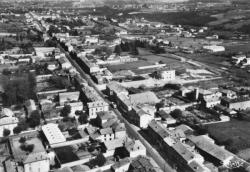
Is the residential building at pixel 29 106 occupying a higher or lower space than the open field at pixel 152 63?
higher

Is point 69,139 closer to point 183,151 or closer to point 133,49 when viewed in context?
point 183,151

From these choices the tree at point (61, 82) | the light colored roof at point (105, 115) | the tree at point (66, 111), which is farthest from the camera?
the tree at point (61, 82)

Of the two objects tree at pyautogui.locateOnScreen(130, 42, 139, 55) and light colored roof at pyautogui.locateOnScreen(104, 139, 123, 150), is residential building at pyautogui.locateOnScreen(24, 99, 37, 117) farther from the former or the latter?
tree at pyautogui.locateOnScreen(130, 42, 139, 55)

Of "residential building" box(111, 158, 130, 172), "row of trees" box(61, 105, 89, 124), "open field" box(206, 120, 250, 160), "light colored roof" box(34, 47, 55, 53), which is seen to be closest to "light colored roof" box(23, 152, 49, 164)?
"residential building" box(111, 158, 130, 172)

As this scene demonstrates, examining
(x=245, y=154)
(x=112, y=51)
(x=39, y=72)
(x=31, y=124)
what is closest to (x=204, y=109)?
(x=245, y=154)

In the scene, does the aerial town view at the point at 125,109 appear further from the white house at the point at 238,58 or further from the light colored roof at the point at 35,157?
the white house at the point at 238,58

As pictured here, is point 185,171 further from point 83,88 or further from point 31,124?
point 83,88

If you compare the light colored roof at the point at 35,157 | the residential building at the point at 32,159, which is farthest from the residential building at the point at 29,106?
the light colored roof at the point at 35,157
